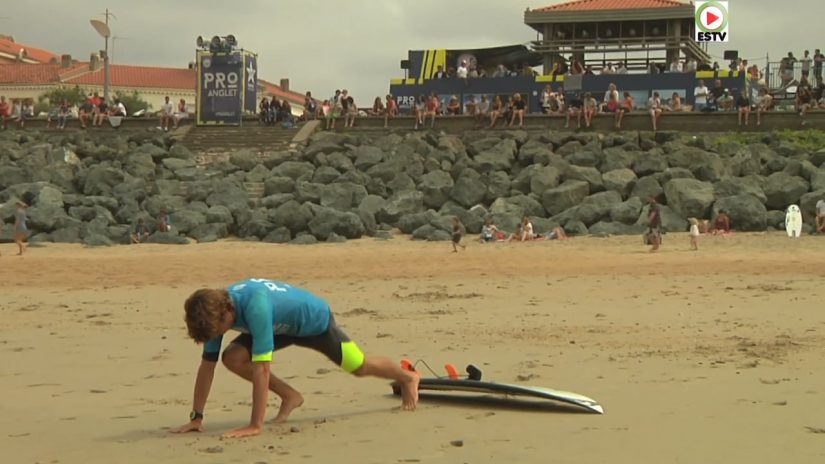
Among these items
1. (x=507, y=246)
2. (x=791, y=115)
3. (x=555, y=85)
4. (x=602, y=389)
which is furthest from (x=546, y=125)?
(x=602, y=389)

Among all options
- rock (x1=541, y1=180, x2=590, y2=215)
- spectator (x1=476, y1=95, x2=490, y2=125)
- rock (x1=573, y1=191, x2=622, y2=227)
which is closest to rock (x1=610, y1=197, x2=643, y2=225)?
rock (x1=573, y1=191, x2=622, y2=227)

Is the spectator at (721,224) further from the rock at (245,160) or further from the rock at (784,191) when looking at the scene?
the rock at (245,160)

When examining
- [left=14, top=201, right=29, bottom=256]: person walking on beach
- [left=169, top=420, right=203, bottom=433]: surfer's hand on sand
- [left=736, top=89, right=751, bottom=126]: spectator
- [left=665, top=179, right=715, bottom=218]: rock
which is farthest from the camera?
[left=736, top=89, right=751, bottom=126]: spectator

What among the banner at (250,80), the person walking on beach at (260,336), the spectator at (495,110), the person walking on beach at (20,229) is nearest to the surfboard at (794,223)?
the spectator at (495,110)

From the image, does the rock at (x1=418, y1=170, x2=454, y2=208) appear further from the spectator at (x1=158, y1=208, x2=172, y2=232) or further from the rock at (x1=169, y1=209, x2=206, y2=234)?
the spectator at (x1=158, y1=208, x2=172, y2=232)

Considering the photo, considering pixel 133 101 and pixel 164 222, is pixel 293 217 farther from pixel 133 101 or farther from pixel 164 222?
pixel 133 101

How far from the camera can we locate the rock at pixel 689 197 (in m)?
23.3

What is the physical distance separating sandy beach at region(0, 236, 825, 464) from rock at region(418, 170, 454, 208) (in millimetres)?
7448

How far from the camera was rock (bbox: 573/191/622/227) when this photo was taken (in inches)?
942

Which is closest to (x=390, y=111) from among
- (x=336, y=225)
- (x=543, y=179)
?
(x=543, y=179)

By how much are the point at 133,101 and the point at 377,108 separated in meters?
50.8

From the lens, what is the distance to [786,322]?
36.3 feet

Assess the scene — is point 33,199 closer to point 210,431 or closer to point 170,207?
point 170,207

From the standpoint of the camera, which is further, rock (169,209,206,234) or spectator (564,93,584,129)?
spectator (564,93,584,129)
